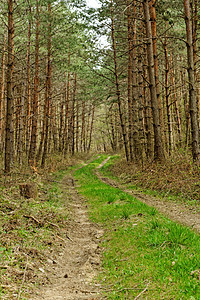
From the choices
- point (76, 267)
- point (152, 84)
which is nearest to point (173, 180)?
point (152, 84)

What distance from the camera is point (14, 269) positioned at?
3.67 metres

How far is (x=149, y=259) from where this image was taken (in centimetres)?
400

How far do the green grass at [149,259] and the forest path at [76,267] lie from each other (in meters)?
0.21

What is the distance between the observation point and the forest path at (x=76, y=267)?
3434 millimetres

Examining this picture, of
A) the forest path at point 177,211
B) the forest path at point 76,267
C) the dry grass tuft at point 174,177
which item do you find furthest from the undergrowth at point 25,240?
the dry grass tuft at point 174,177

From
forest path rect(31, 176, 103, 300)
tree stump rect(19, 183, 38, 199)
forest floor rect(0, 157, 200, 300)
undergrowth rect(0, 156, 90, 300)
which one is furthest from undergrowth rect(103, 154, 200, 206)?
tree stump rect(19, 183, 38, 199)

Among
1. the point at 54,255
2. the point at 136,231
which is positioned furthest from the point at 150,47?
the point at 54,255

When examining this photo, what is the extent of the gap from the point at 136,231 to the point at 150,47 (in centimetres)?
873

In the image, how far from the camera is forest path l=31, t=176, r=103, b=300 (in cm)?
343

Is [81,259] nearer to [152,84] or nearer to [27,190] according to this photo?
[27,190]

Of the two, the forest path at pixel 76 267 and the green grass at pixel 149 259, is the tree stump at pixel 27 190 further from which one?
the green grass at pixel 149 259

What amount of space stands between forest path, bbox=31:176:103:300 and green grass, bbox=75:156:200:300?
0.69ft

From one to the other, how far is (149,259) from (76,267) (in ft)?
4.20

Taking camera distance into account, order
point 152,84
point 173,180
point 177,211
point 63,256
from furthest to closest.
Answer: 1. point 152,84
2. point 173,180
3. point 177,211
4. point 63,256
